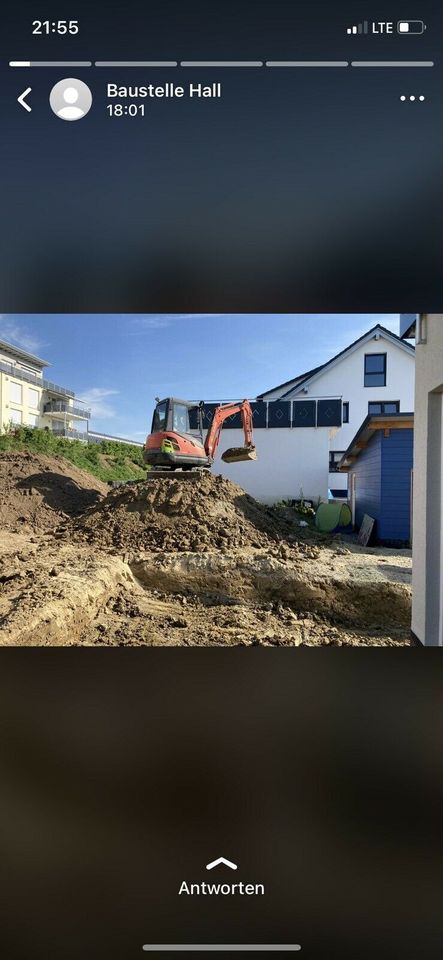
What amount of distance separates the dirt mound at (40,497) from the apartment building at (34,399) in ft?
4.13

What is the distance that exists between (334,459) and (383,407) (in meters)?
0.38

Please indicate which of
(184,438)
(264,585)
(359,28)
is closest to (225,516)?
(264,585)

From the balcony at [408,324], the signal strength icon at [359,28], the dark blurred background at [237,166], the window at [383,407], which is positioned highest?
the signal strength icon at [359,28]

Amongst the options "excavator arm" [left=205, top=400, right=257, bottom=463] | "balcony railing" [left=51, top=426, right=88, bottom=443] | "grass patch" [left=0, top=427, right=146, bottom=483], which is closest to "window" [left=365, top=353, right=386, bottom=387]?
"excavator arm" [left=205, top=400, right=257, bottom=463]

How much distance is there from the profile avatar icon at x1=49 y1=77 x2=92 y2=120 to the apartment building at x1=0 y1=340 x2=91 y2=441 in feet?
1.57

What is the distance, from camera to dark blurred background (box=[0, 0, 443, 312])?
2.86ft

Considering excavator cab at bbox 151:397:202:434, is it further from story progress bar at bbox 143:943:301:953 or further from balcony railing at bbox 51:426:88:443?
→ story progress bar at bbox 143:943:301:953

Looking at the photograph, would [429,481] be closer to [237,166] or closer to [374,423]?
[374,423]

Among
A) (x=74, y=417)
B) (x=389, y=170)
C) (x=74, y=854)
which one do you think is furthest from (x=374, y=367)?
(x=74, y=854)

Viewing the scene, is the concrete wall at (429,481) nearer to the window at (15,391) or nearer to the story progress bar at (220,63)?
the story progress bar at (220,63)

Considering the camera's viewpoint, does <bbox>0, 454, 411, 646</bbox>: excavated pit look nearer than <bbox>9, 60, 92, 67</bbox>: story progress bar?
No

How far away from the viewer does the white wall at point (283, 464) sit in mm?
1487

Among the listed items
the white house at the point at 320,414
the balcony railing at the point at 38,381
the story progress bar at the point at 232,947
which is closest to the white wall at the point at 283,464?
the white house at the point at 320,414

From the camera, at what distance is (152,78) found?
0.88 m
